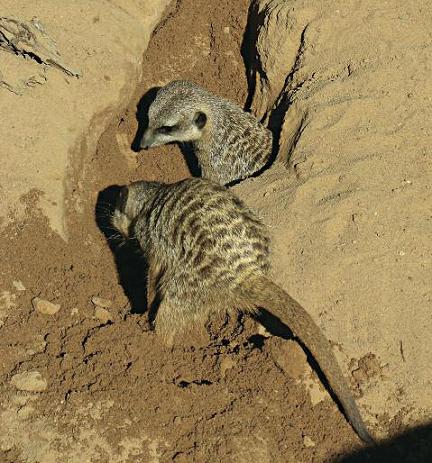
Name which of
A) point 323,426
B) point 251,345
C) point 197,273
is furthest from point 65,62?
point 323,426

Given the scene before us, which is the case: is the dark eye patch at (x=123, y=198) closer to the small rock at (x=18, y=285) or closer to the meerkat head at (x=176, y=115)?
the meerkat head at (x=176, y=115)

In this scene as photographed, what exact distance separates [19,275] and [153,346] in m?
0.89

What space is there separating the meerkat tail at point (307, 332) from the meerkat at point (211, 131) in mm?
1370

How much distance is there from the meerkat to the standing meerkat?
0.91m

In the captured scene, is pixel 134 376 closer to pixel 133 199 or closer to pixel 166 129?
pixel 133 199

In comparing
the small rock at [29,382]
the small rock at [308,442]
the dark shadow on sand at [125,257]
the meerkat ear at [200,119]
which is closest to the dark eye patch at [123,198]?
the dark shadow on sand at [125,257]

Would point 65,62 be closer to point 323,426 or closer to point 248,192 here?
point 248,192

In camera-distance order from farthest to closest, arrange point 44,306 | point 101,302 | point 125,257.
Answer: point 125,257
point 101,302
point 44,306

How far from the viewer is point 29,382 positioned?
2.91m

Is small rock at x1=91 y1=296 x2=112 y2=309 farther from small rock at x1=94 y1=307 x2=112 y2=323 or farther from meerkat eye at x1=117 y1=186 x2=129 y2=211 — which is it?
meerkat eye at x1=117 y1=186 x2=129 y2=211

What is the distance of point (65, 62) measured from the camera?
412 centimetres

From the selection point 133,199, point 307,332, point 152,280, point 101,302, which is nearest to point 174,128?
point 133,199

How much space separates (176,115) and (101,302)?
1.48 meters

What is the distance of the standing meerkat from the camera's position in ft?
10.1
